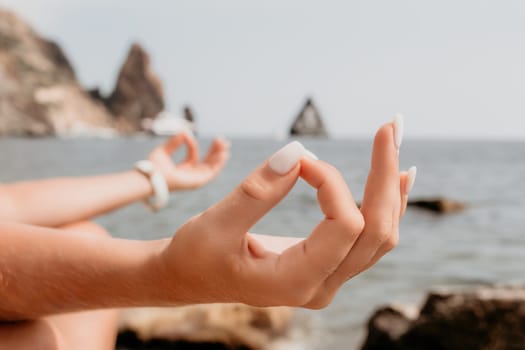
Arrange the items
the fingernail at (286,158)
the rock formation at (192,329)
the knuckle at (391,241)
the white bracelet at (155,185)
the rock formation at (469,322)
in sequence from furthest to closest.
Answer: the rock formation at (192,329), the rock formation at (469,322), the white bracelet at (155,185), the knuckle at (391,241), the fingernail at (286,158)

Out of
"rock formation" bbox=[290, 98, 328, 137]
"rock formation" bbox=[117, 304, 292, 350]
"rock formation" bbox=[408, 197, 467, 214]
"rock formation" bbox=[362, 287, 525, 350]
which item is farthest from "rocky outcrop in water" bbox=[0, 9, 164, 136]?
"rock formation" bbox=[362, 287, 525, 350]

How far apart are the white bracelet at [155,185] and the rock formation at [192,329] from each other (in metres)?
2.02

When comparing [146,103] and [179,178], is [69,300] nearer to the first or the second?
[179,178]

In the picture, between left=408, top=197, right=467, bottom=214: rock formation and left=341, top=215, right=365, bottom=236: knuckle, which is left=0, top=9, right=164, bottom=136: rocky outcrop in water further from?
left=341, top=215, right=365, bottom=236: knuckle

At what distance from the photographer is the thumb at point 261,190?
0.71 meters

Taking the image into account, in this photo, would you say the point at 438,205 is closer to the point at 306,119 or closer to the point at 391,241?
the point at 391,241

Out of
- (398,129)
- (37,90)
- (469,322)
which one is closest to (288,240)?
(398,129)

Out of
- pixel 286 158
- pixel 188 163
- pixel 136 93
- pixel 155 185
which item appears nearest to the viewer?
pixel 286 158

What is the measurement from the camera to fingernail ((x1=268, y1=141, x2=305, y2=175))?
0.71 meters

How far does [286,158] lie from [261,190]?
0.16ft

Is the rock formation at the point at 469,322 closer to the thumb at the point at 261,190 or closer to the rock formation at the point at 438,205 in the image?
the thumb at the point at 261,190

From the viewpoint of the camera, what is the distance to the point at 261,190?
0.72 m

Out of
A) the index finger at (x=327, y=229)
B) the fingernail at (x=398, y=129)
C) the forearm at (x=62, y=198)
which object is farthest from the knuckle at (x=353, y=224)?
the forearm at (x=62, y=198)

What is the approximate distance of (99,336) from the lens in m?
1.17
